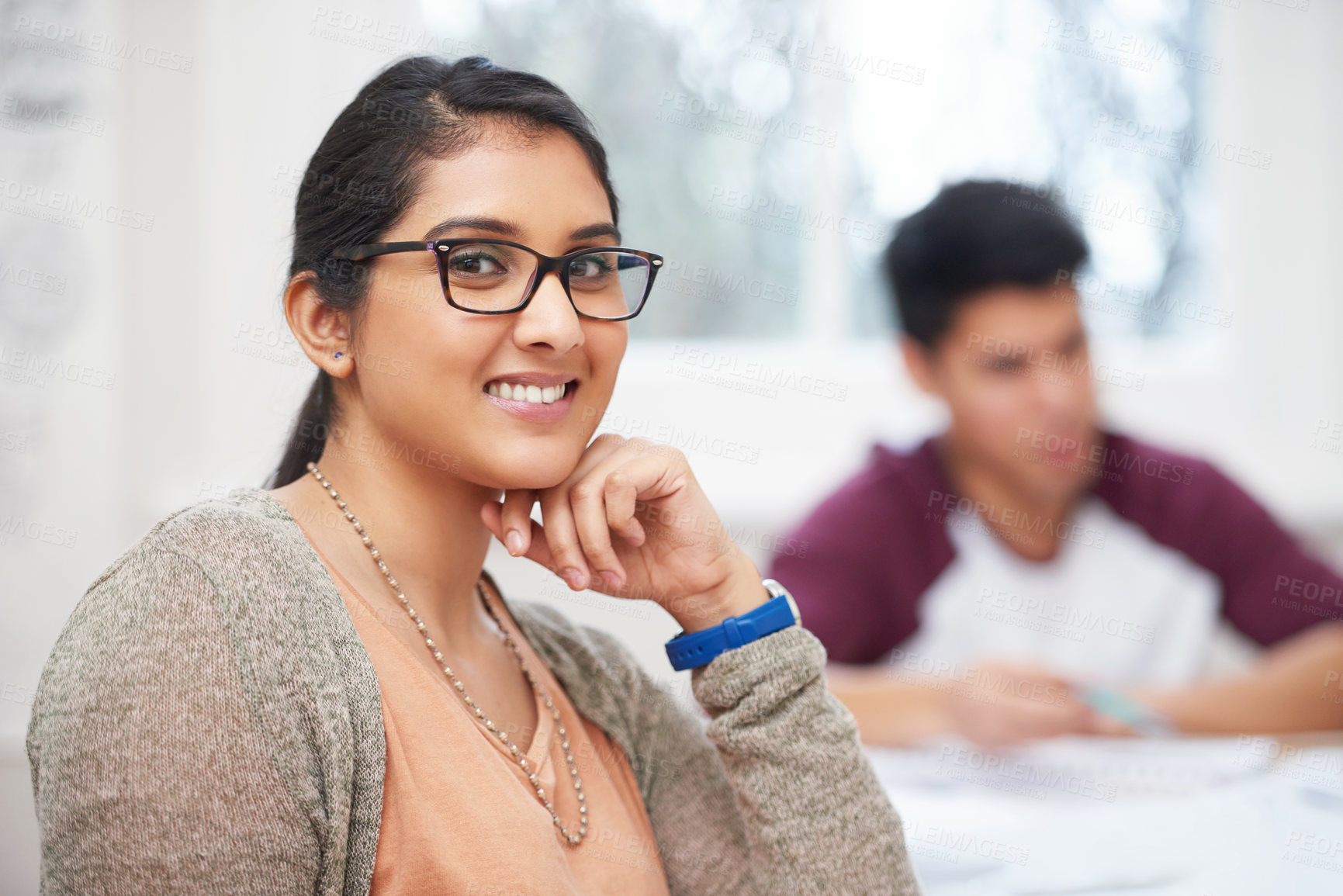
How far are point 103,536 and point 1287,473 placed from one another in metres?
2.94

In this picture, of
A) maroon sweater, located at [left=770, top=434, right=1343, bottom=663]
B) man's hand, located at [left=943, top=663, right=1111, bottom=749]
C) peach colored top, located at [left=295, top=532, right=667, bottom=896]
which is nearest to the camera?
peach colored top, located at [left=295, top=532, right=667, bottom=896]

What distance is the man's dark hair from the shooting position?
2084 mm

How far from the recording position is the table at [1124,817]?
1.09 metres

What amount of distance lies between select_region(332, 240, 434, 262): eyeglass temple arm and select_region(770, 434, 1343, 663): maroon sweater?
4.17ft

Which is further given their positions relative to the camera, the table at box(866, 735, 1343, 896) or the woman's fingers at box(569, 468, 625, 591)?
the table at box(866, 735, 1343, 896)

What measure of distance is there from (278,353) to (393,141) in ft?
5.35

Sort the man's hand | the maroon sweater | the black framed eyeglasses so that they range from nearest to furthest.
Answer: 1. the black framed eyeglasses
2. the man's hand
3. the maroon sweater

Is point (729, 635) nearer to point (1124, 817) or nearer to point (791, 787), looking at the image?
point (791, 787)

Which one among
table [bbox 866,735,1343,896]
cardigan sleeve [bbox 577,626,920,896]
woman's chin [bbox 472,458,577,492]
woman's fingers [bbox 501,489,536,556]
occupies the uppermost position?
woman's chin [bbox 472,458,577,492]

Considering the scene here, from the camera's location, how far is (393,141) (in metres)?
0.96

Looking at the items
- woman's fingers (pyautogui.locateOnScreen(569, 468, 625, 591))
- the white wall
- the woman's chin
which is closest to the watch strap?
woman's fingers (pyautogui.locateOnScreen(569, 468, 625, 591))

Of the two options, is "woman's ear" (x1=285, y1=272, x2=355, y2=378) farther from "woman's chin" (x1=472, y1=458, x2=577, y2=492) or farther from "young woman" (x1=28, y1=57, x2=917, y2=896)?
"woman's chin" (x1=472, y1=458, x2=577, y2=492)

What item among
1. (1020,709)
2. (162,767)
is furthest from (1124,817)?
(162,767)

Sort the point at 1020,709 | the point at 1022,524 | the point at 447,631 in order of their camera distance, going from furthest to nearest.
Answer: the point at 1022,524 → the point at 1020,709 → the point at 447,631
